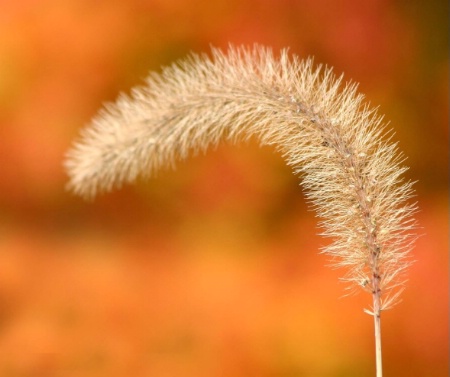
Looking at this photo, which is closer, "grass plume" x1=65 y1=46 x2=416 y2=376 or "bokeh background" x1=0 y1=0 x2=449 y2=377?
"grass plume" x1=65 y1=46 x2=416 y2=376

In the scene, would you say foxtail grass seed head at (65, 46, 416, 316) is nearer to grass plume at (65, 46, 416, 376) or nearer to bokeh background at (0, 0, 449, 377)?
grass plume at (65, 46, 416, 376)

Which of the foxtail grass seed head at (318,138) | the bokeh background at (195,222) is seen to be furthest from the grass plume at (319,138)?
the bokeh background at (195,222)

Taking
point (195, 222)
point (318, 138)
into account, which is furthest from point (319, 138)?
point (195, 222)

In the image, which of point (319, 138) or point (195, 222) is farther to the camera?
point (195, 222)

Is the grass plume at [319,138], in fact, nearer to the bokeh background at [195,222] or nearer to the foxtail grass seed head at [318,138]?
the foxtail grass seed head at [318,138]

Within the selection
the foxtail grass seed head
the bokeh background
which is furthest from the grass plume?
the bokeh background

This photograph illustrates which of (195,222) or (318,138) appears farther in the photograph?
(195,222)

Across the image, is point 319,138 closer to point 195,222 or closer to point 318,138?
point 318,138

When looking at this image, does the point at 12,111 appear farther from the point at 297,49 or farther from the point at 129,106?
the point at 297,49

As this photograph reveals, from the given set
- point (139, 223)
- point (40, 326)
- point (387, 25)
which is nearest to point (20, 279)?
point (40, 326)
